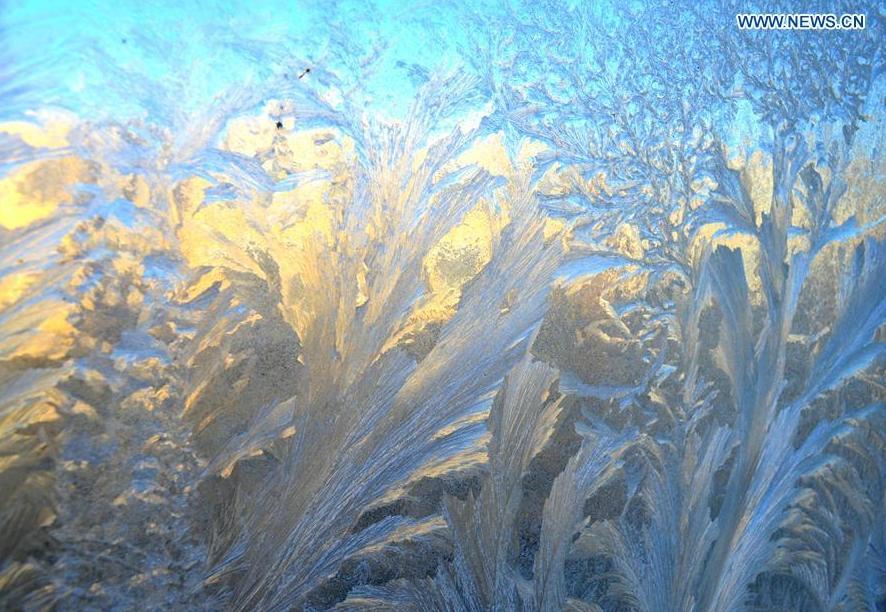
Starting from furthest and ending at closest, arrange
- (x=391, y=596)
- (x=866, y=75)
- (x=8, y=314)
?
(x=866, y=75) → (x=391, y=596) → (x=8, y=314)

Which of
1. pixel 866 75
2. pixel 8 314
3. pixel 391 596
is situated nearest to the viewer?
pixel 8 314

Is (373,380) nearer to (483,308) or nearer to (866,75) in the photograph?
(483,308)

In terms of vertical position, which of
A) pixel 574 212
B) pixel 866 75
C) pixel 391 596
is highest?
pixel 866 75

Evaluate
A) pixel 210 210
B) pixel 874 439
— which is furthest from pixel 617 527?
pixel 210 210

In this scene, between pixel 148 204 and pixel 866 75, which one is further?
pixel 866 75

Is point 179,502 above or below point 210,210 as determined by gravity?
below

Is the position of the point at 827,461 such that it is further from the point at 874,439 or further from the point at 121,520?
the point at 121,520
